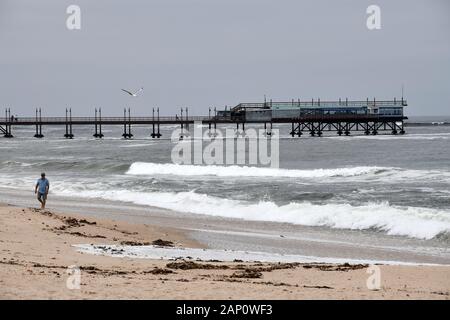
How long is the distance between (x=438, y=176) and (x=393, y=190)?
6870 millimetres

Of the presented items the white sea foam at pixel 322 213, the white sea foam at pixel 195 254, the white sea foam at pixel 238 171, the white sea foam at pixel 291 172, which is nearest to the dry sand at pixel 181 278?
the white sea foam at pixel 195 254

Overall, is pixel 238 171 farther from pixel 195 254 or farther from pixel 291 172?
pixel 195 254

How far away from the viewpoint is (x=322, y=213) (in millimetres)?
21484

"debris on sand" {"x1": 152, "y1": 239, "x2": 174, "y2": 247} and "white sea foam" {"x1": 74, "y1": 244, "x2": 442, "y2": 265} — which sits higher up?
"white sea foam" {"x1": 74, "y1": 244, "x2": 442, "y2": 265}

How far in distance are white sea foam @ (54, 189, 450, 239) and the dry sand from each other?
5985 mm

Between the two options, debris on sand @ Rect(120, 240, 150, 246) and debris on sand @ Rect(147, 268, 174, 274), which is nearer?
debris on sand @ Rect(147, 268, 174, 274)

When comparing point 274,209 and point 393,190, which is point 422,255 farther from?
point 393,190

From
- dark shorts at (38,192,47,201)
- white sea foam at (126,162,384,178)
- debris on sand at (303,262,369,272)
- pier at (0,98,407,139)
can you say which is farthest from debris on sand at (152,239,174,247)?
pier at (0,98,407,139)

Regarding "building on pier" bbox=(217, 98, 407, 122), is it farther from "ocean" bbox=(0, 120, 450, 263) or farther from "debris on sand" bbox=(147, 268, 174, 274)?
"debris on sand" bbox=(147, 268, 174, 274)

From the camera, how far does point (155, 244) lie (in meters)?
15.9

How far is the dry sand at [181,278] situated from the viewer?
8.95 metres

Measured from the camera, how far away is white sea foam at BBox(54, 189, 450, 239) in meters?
18.8

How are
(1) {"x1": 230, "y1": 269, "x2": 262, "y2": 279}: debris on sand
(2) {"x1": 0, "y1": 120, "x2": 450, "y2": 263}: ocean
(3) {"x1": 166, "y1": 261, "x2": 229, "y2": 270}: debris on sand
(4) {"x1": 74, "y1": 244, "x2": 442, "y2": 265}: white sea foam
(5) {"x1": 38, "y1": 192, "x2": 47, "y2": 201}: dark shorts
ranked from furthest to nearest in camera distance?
(5) {"x1": 38, "y1": 192, "x2": 47, "y2": 201}: dark shorts
(2) {"x1": 0, "y1": 120, "x2": 450, "y2": 263}: ocean
(4) {"x1": 74, "y1": 244, "x2": 442, "y2": 265}: white sea foam
(3) {"x1": 166, "y1": 261, "x2": 229, "y2": 270}: debris on sand
(1) {"x1": 230, "y1": 269, "x2": 262, "y2": 279}: debris on sand
